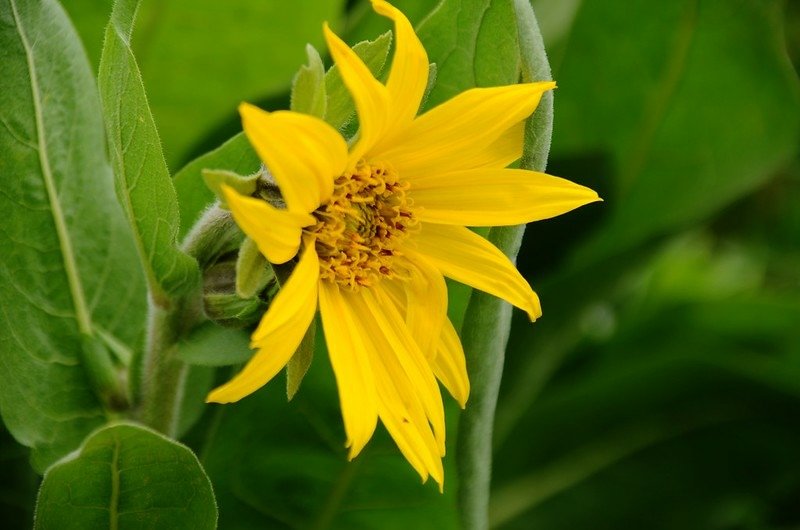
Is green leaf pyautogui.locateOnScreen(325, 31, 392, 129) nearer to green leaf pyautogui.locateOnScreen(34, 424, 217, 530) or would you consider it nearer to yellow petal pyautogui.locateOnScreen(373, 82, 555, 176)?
yellow petal pyautogui.locateOnScreen(373, 82, 555, 176)

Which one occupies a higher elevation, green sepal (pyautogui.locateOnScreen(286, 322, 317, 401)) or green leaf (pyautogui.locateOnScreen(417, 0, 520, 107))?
green leaf (pyautogui.locateOnScreen(417, 0, 520, 107))

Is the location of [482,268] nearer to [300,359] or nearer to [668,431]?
[300,359]

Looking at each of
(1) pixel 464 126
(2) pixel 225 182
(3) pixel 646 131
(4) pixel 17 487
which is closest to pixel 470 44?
(1) pixel 464 126

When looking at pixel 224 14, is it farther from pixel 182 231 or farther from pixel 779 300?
pixel 779 300

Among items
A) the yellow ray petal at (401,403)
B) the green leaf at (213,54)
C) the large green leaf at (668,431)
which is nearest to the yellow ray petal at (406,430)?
the yellow ray petal at (401,403)

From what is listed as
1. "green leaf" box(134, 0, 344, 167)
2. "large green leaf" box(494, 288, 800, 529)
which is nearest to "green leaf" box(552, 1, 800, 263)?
"large green leaf" box(494, 288, 800, 529)
